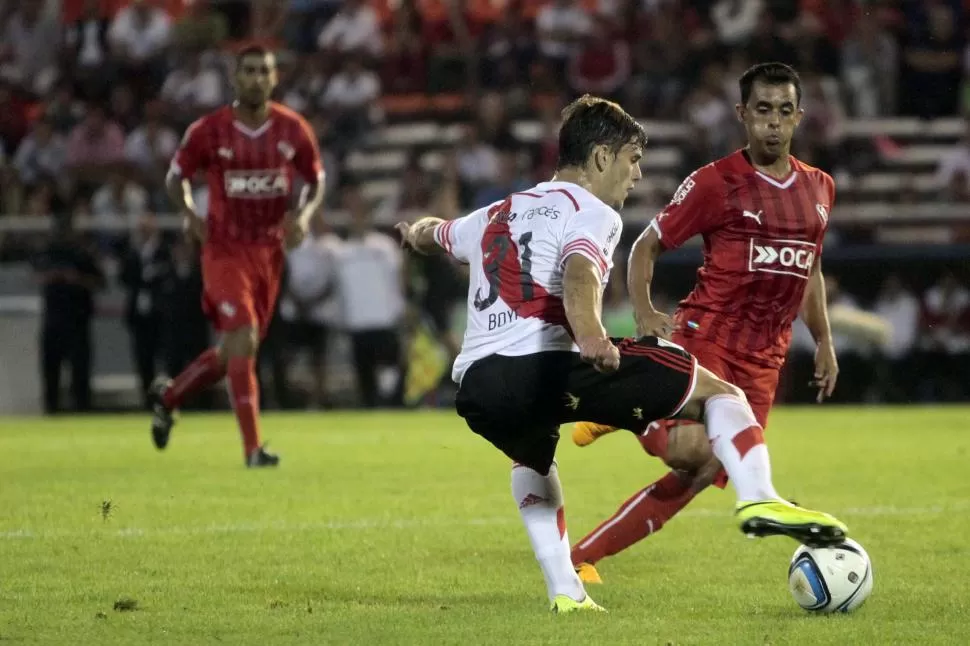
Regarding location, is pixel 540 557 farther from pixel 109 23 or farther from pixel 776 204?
pixel 109 23

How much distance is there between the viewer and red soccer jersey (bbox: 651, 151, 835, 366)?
6.72 metres

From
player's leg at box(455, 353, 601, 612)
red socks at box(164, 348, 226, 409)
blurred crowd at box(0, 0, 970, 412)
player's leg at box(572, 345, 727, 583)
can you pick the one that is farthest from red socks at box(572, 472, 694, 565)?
blurred crowd at box(0, 0, 970, 412)

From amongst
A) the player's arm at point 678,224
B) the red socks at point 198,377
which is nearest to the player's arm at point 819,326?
the player's arm at point 678,224

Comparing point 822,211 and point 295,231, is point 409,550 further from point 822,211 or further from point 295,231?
point 295,231

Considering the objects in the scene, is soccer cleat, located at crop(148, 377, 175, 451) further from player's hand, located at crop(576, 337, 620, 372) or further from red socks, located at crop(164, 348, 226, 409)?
player's hand, located at crop(576, 337, 620, 372)

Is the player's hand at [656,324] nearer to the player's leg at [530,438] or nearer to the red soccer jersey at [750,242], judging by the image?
the red soccer jersey at [750,242]

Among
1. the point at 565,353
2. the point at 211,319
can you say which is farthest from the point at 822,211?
the point at 211,319

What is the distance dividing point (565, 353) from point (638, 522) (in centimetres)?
129

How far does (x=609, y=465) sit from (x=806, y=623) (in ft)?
19.5

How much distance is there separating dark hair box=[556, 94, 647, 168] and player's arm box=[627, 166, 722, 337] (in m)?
1.12

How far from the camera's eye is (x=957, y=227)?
17.4 m

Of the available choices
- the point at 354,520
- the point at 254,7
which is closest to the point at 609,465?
the point at 354,520

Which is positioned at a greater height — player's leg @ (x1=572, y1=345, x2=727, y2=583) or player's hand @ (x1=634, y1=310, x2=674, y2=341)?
player's hand @ (x1=634, y1=310, x2=674, y2=341)

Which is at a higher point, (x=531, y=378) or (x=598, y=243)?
(x=598, y=243)
